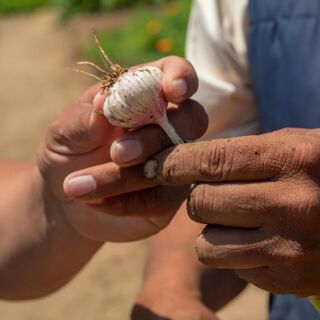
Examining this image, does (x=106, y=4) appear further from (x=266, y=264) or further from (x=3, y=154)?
(x=266, y=264)

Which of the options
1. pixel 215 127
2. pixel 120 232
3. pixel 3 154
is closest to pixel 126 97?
pixel 120 232

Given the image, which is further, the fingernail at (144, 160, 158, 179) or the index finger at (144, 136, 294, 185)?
the fingernail at (144, 160, 158, 179)

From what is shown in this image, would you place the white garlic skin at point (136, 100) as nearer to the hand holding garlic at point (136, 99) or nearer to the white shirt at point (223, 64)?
the hand holding garlic at point (136, 99)

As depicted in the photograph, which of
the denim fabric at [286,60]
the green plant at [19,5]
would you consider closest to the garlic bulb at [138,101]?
the denim fabric at [286,60]

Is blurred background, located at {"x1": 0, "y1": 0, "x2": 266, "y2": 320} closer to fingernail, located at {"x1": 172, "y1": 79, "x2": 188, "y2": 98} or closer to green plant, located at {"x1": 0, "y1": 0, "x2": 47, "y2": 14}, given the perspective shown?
green plant, located at {"x1": 0, "y1": 0, "x2": 47, "y2": 14}

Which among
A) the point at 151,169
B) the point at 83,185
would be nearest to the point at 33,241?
the point at 83,185

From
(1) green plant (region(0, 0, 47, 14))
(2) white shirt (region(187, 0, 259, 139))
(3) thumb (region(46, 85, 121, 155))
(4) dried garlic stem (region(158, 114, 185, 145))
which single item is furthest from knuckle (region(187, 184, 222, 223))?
(1) green plant (region(0, 0, 47, 14))
